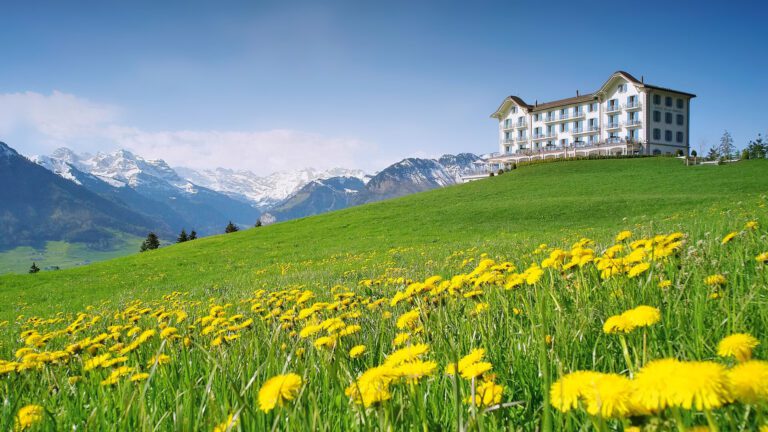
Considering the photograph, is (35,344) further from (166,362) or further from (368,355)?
(368,355)

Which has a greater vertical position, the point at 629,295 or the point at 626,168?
the point at 626,168

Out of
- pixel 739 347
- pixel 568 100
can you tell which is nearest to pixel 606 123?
pixel 568 100

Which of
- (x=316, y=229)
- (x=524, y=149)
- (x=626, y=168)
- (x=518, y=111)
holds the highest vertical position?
(x=518, y=111)

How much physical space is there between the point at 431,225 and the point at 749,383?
113 feet

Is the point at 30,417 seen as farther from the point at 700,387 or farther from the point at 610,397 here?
the point at 700,387

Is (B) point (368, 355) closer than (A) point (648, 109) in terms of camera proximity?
Yes

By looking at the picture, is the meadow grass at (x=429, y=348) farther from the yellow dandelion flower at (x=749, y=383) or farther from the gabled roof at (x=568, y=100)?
the gabled roof at (x=568, y=100)

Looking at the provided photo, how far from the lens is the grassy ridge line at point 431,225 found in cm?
2330

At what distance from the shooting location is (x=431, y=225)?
1377 inches

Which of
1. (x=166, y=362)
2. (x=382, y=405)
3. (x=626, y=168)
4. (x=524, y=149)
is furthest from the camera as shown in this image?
(x=524, y=149)

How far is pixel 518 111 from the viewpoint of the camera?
9819cm

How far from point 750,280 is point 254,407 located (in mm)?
3146

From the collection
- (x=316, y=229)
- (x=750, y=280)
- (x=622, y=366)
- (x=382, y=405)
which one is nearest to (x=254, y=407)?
(x=382, y=405)

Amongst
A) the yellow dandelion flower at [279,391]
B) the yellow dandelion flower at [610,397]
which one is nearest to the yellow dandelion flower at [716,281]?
the yellow dandelion flower at [610,397]
